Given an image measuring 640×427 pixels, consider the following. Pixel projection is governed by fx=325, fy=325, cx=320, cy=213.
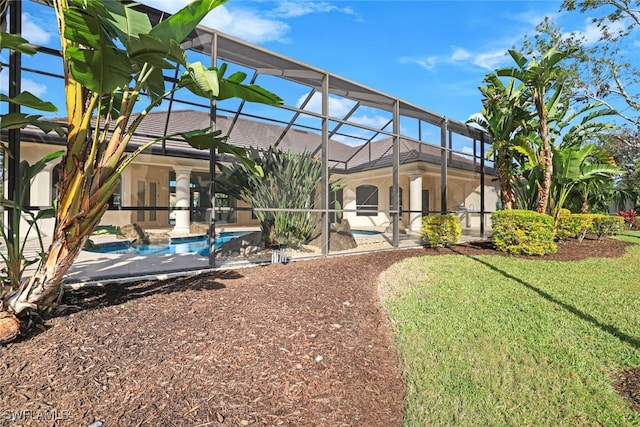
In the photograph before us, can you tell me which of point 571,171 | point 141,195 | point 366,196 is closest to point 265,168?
point 141,195

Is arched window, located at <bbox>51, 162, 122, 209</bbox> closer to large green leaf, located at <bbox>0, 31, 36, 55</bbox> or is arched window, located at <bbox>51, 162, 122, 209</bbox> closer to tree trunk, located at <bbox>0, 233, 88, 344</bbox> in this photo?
tree trunk, located at <bbox>0, 233, 88, 344</bbox>

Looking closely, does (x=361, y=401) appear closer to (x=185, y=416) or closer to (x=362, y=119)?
(x=185, y=416)

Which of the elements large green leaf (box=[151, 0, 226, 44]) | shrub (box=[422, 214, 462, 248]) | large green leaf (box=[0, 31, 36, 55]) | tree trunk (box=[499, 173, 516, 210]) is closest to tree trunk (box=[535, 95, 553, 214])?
tree trunk (box=[499, 173, 516, 210])

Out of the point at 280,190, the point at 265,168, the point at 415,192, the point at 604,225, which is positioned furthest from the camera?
the point at 415,192

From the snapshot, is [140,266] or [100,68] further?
[140,266]

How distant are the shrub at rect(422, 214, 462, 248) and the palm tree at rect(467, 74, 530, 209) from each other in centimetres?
244

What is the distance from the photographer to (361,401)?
2475mm

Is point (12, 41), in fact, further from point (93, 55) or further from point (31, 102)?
point (93, 55)

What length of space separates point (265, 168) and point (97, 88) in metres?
4.61

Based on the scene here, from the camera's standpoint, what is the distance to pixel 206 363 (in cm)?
273

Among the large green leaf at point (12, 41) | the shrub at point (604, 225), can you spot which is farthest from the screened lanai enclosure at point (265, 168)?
the shrub at point (604, 225)

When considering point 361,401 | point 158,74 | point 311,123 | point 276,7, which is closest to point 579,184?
point 311,123

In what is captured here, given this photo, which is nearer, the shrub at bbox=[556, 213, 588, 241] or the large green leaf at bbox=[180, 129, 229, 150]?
the large green leaf at bbox=[180, 129, 229, 150]

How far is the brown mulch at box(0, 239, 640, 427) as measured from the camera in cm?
Result: 219
